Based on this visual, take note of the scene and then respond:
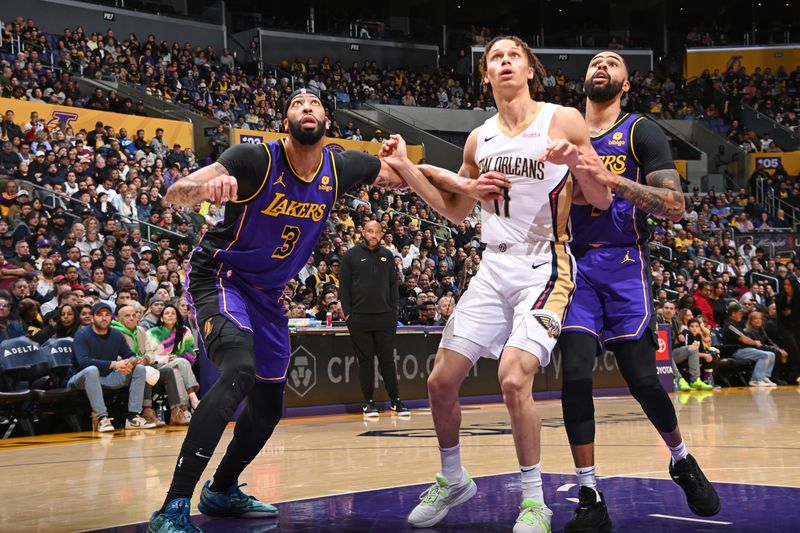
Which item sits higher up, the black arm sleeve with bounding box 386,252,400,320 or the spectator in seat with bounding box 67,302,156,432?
the black arm sleeve with bounding box 386,252,400,320

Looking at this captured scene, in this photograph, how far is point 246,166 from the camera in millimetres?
4438

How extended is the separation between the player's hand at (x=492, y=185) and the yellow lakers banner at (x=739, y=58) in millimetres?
34831

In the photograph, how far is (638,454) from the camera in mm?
6809

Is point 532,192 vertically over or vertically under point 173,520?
over

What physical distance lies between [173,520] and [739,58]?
36.9 meters

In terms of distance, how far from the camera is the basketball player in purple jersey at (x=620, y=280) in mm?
4379

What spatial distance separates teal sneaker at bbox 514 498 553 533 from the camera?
153 inches

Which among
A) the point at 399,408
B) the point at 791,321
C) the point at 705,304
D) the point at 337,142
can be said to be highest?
the point at 337,142

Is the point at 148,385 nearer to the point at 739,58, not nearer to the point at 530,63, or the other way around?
the point at 530,63

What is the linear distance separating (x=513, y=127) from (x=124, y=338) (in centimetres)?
652

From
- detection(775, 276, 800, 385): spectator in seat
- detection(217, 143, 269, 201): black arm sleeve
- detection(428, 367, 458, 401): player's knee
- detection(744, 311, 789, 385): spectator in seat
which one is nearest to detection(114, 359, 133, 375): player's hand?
detection(217, 143, 269, 201): black arm sleeve

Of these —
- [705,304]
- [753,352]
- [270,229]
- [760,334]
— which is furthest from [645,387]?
[705,304]

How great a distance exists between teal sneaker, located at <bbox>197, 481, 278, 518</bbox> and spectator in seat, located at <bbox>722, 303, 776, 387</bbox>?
13.0 meters

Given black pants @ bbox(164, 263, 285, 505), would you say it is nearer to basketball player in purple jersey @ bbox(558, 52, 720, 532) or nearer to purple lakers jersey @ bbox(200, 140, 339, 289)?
purple lakers jersey @ bbox(200, 140, 339, 289)
